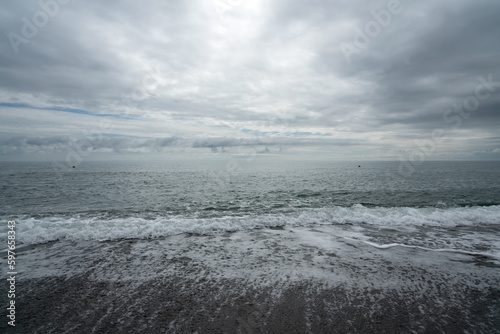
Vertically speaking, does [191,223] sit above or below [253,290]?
below

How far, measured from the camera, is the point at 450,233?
11.9 metres

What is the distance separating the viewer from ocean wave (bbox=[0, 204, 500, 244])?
11.0 m

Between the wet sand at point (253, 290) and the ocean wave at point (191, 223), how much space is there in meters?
1.57

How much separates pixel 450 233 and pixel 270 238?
991cm

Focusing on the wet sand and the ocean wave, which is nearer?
the wet sand

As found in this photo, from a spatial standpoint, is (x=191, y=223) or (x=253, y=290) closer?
(x=253, y=290)

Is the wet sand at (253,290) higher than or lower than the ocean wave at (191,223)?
higher

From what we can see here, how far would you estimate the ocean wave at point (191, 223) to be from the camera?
1105 cm

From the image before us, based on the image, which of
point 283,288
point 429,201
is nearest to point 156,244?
point 283,288

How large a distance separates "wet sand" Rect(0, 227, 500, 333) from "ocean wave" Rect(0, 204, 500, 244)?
1571 millimetres

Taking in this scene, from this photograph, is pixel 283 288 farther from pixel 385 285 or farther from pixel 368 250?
pixel 368 250

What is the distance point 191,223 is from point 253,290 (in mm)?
8012

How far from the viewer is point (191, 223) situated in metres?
13.2

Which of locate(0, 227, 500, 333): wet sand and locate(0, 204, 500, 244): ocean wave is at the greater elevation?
locate(0, 227, 500, 333): wet sand
